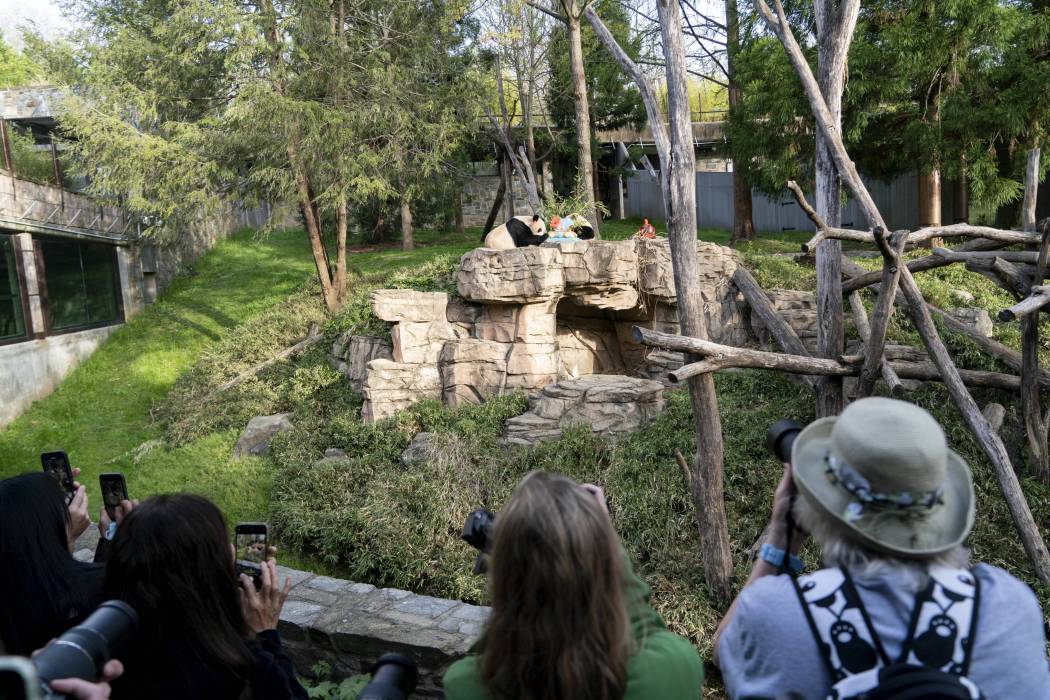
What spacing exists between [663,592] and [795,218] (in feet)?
50.8

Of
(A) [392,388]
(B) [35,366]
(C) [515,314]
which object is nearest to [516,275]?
(C) [515,314]

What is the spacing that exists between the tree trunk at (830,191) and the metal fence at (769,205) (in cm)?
714

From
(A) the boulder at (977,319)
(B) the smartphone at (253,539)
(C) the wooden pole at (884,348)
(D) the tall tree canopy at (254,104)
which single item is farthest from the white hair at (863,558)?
(D) the tall tree canopy at (254,104)

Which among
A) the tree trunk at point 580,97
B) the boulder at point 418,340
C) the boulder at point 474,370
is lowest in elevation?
the boulder at point 474,370

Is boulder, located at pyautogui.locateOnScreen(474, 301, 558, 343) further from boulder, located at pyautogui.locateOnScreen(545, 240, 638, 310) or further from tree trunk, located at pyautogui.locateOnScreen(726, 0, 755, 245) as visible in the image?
tree trunk, located at pyautogui.locateOnScreen(726, 0, 755, 245)

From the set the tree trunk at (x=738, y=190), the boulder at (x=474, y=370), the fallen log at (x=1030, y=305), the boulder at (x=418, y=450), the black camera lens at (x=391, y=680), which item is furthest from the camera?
the tree trunk at (x=738, y=190)

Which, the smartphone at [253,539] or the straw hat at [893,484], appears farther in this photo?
the smartphone at [253,539]

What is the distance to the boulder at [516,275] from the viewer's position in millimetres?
8844

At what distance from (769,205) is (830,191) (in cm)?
1402

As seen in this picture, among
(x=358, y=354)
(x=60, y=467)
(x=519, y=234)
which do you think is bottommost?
(x=358, y=354)

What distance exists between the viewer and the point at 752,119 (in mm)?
11914

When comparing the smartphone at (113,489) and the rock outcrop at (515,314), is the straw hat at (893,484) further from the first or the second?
the rock outcrop at (515,314)

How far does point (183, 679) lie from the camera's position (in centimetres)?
204

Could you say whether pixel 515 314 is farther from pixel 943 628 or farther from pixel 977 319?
pixel 943 628
